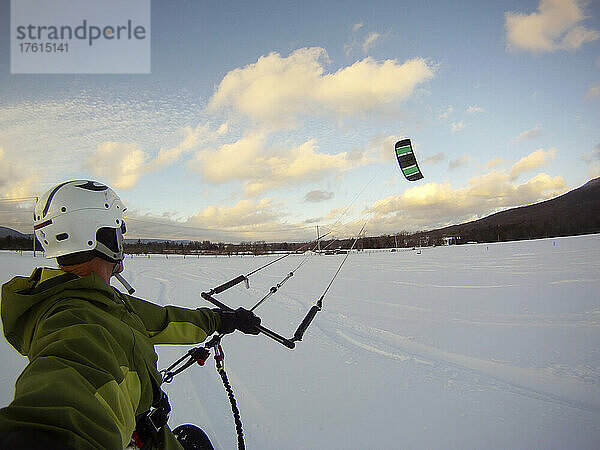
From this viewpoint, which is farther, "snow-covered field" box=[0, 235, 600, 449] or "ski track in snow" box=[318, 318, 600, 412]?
"ski track in snow" box=[318, 318, 600, 412]

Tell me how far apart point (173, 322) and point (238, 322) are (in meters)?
0.61

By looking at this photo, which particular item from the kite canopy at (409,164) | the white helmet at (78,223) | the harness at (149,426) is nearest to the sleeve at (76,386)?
the harness at (149,426)

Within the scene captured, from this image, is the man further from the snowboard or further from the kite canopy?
the kite canopy

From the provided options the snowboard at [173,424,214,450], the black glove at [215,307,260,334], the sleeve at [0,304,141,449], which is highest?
the sleeve at [0,304,141,449]

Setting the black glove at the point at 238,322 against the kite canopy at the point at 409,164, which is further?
the kite canopy at the point at 409,164

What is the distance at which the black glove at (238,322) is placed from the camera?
291 centimetres

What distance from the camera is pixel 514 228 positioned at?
295 feet

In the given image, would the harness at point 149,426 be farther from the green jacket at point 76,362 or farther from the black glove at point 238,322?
the black glove at point 238,322

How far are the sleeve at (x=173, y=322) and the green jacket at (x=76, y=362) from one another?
0.76 m

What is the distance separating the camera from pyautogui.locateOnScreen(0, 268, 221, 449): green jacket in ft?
2.75

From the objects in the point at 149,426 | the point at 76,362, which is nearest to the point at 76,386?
the point at 76,362

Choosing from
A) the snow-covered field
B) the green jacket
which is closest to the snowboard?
the snow-covered field

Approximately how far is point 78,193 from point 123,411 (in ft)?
4.28

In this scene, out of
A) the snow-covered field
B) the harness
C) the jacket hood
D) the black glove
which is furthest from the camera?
the snow-covered field
